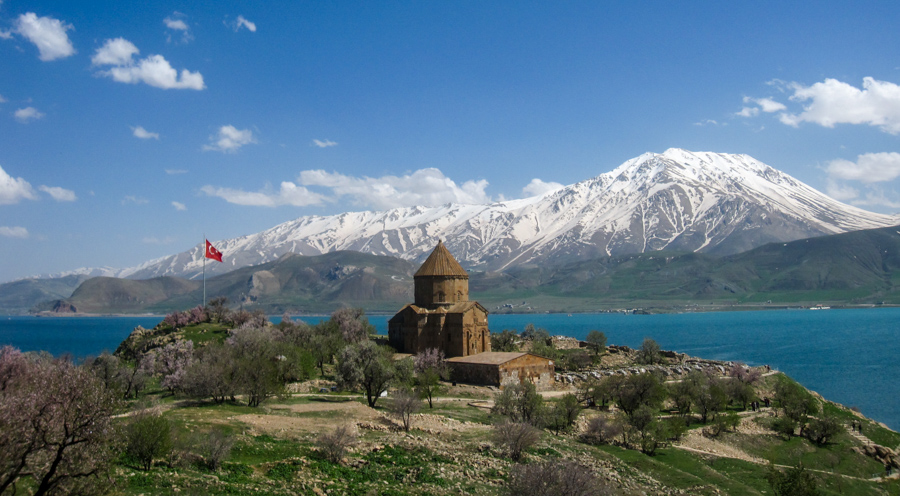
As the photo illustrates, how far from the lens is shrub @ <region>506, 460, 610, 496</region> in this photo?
20266mm

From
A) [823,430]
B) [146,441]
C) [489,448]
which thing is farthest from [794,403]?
[146,441]

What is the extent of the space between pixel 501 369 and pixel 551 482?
1467 inches

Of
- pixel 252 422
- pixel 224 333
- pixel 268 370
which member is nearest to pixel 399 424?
pixel 252 422

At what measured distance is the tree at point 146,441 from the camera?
912 inches

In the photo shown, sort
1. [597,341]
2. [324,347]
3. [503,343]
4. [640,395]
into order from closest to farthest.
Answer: [640,395], [324,347], [503,343], [597,341]

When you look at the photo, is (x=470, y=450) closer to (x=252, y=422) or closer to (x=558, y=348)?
(x=252, y=422)

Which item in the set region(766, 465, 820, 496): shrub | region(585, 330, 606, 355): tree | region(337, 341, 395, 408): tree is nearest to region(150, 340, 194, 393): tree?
region(337, 341, 395, 408): tree

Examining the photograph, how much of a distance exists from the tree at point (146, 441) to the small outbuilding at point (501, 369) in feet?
119

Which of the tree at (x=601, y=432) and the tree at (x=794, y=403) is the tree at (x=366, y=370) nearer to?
Result: the tree at (x=601, y=432)

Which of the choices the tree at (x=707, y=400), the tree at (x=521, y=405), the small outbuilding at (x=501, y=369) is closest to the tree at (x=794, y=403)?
the tree at (x=707, y=400)

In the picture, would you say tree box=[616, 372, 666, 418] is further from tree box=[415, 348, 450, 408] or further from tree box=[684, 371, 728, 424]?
tree box=[415, 348, 450, 408]

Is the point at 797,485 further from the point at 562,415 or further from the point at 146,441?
the point at 146,441

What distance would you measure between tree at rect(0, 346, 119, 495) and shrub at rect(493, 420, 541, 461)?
20.5 meters

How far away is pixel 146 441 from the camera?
23.2 meters
